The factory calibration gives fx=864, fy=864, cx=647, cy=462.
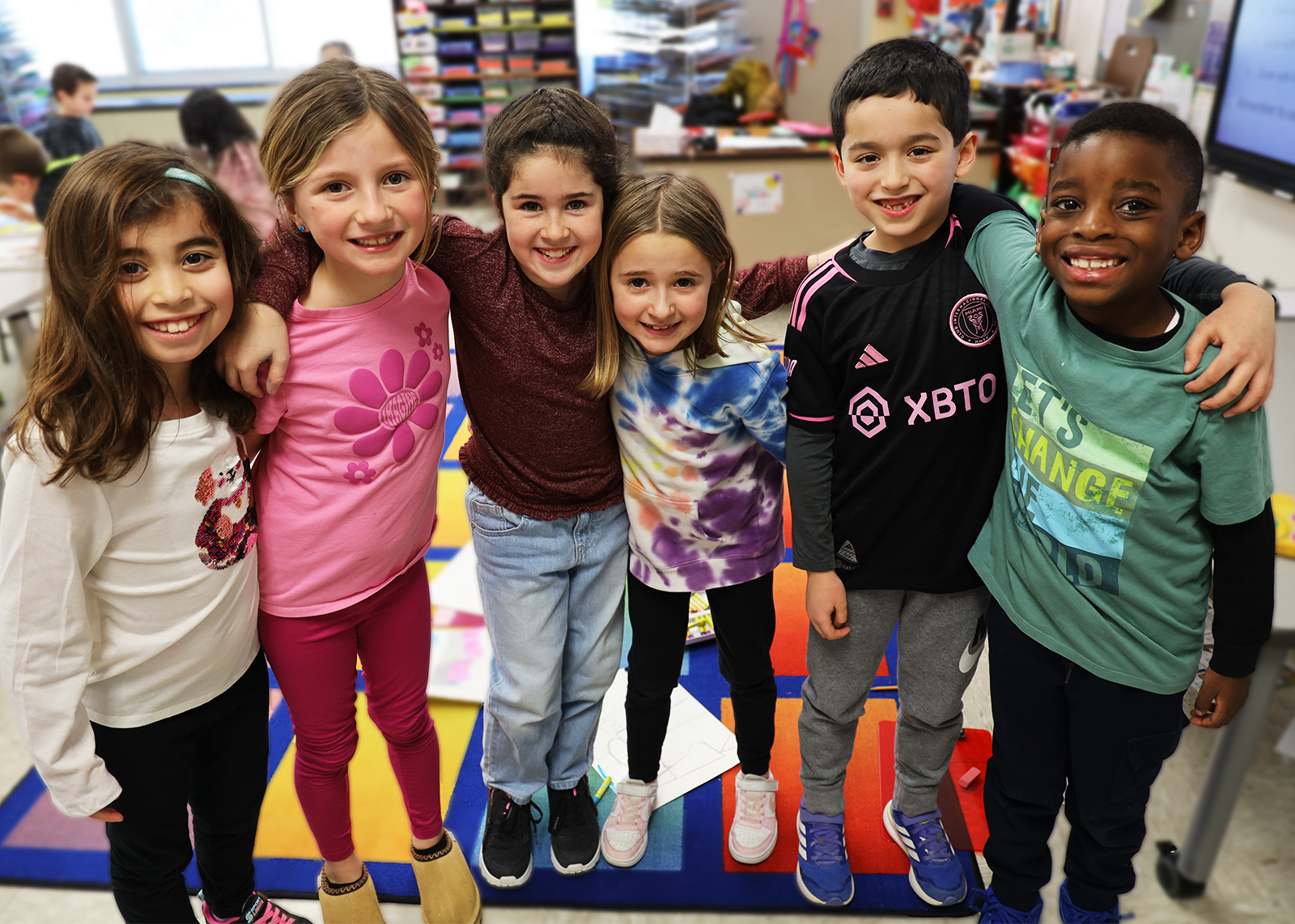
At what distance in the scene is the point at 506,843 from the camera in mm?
1439

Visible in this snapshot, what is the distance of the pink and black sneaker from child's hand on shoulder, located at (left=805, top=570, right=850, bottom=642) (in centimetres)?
93

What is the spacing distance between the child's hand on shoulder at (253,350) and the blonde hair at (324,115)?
0.16m

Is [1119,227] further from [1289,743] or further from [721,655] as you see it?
[1289,743]

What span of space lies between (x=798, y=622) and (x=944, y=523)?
2.96 feet

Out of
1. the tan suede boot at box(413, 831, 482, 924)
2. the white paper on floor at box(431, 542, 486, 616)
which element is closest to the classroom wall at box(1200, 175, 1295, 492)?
the white paper on floor at box(431, 542, 486, 616)

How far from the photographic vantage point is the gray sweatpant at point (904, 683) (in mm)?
1266

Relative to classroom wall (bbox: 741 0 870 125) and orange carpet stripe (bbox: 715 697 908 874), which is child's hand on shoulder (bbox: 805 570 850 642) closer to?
orange carpet stripe (bbox: 715 697 908 874)

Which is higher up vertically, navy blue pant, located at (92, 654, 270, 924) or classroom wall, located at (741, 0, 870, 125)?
classroom wall, located at (741, 0, 870, 125)

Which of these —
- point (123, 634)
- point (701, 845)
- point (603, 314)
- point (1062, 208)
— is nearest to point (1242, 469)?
point (1062, 208)

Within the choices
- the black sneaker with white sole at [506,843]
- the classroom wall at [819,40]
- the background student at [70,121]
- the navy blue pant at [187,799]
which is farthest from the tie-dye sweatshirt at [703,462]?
the classroom wall at [819,40]

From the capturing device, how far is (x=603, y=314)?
1.20 meters

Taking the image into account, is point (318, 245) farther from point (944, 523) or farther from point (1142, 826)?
point (1142, 826)

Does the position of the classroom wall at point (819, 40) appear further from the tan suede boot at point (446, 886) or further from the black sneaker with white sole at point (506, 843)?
the tan suede boot at point (446, 886)

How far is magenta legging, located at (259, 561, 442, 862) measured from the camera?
1.20 m
